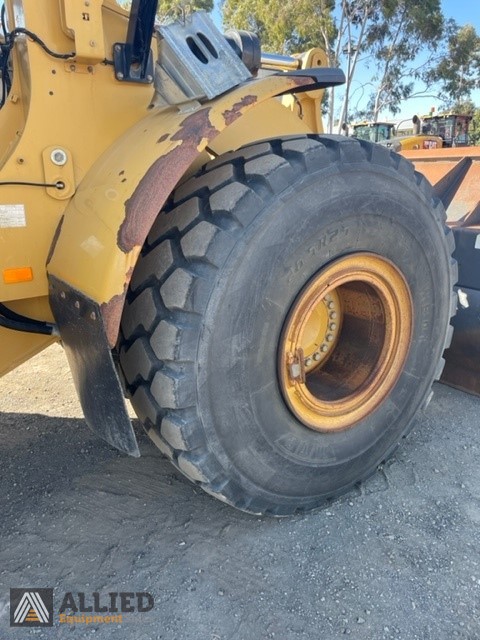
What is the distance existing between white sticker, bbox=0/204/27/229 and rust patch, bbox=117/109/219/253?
0.38 metres

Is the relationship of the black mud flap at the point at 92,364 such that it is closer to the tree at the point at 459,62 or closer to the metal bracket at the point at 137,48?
the metal bracket at the point at 137,48

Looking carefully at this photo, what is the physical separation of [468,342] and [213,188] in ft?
7.11

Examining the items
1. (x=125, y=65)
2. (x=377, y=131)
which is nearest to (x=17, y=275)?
(x=125, y=65)

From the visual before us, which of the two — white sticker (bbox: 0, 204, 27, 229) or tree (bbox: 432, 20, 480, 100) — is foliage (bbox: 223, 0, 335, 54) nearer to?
tree (bbox: 432, 20, 480, 100)

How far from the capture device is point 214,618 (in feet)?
6.10

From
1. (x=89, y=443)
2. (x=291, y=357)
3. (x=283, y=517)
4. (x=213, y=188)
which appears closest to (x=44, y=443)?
(x=89, y=443)

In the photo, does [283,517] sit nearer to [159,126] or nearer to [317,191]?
[317,191]

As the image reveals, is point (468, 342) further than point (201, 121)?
Yes

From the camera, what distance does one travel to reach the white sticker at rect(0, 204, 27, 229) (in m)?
1.76

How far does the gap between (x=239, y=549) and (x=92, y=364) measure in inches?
38.6

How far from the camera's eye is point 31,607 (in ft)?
6.26

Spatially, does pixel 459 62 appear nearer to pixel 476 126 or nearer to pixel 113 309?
pixel 476 126

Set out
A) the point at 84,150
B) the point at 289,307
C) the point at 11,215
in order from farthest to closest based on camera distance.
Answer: the point at 289,307 → the point at 84,150 → the point at 11,215

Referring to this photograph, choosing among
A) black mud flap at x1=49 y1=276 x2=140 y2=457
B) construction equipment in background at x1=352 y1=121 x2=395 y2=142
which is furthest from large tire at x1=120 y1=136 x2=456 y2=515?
construction equipment in background at x1=352 y1=121 x2=395 y2=142
